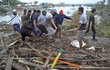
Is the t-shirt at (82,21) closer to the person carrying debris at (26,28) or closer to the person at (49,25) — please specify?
the person at (49,25)

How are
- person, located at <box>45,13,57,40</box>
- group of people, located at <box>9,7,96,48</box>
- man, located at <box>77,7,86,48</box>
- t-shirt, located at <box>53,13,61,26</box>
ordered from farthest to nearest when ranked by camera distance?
t-shirt, located at <box>53,13,61,26</box>
person, located at <box>45,13,57,40</box>
group of people, located at <box>9,7,96,48</box>
man, located at <box>77,7,86,48</box>

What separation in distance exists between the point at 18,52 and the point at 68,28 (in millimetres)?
7646

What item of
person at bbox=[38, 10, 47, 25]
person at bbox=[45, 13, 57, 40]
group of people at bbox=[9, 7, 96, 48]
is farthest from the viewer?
person at bbox=[38, 10, 47, 25]

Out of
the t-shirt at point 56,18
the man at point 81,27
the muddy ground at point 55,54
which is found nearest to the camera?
the muddy ground at point 55,54

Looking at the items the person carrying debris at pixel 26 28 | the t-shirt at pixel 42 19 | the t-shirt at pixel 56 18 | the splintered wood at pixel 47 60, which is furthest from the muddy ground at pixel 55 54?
the t-shirt at pixel 56 18

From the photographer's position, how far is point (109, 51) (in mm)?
10008

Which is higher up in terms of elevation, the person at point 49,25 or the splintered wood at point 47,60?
the person at point 49,25

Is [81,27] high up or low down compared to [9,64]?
up

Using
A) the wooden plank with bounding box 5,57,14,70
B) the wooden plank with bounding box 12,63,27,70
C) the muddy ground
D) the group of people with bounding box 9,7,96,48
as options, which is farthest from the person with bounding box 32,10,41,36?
the wooden plank with bounding box 12,63,27,70

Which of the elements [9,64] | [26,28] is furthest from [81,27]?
[9,64]

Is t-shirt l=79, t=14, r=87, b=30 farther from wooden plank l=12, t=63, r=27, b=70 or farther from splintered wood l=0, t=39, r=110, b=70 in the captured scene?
wooden plank l=12, t=63, r=27, b=70

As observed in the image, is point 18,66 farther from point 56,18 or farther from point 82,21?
point 56,18

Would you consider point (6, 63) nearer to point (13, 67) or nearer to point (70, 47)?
point (13, 67)

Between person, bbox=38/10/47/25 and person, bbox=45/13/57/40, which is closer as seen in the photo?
person, bbox=45/13/57/40
